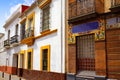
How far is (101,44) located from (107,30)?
0.70 m

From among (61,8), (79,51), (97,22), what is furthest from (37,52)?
(97,22)

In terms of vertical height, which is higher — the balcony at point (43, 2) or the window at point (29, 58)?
the balcony at point (43, 2)

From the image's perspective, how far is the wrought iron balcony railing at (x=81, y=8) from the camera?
405 inches

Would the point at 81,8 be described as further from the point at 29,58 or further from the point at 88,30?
the point at 29,58

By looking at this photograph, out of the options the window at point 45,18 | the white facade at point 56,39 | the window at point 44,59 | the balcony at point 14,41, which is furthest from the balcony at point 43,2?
the balcony at point 14,41

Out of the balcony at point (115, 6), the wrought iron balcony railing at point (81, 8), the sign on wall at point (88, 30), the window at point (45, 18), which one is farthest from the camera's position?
the window at point (45, 18)

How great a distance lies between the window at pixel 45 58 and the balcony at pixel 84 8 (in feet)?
12.8

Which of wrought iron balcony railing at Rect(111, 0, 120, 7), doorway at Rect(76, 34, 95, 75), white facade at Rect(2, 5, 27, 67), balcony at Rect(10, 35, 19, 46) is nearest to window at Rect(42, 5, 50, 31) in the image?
doorway at Rect(76, 34, 95, 75)

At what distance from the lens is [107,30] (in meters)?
9.43

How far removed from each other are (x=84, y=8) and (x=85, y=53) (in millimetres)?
2225

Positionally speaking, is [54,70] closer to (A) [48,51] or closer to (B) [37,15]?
(A) [48,51]

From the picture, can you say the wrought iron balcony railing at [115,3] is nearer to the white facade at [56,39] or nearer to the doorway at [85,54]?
the doorway at [85,54]

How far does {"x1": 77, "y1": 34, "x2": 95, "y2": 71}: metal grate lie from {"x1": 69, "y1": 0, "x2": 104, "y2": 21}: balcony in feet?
3.52

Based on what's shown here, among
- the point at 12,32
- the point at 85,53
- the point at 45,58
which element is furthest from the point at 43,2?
the point at 12,32
